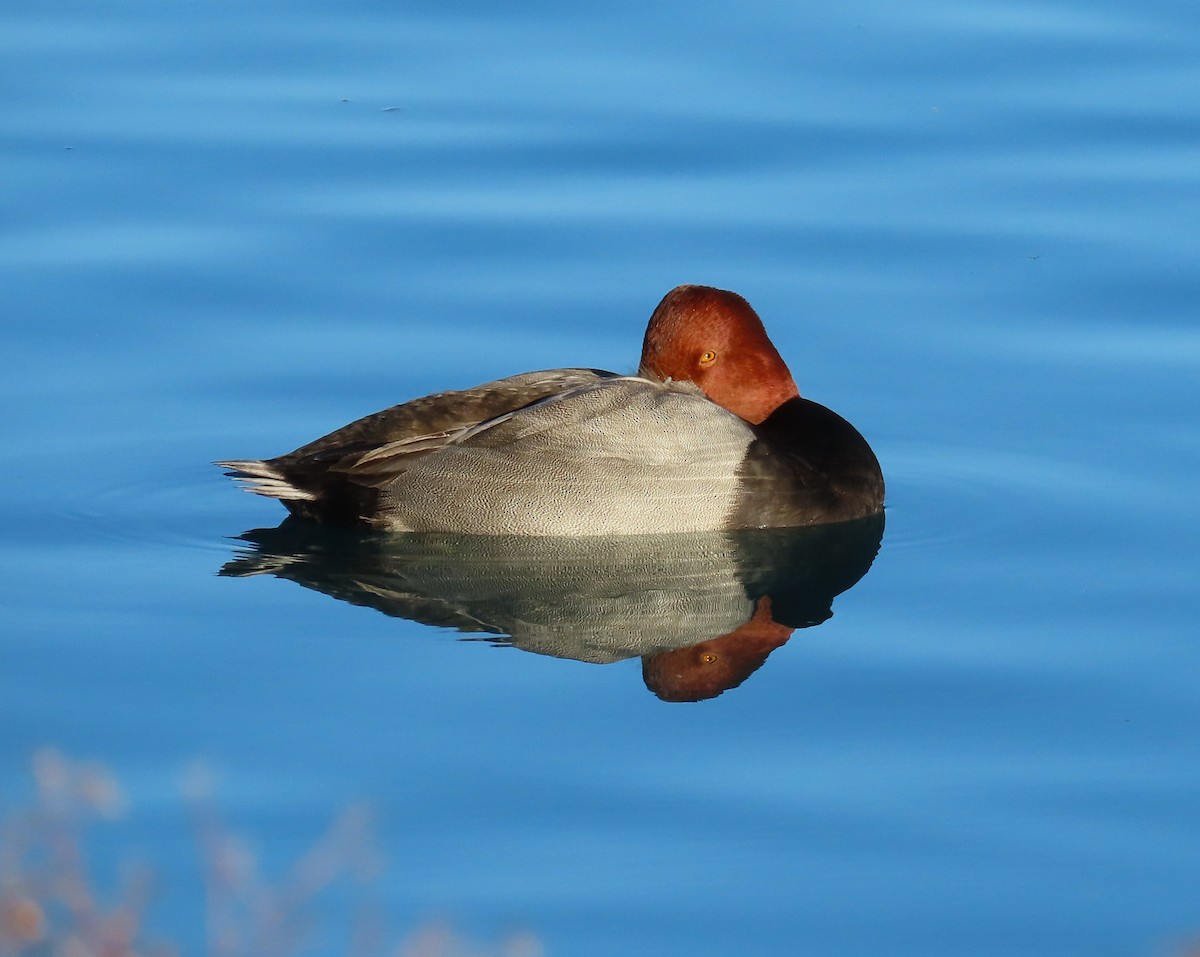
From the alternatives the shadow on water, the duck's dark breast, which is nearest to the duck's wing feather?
the shadow on water

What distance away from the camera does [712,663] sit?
6.36 m

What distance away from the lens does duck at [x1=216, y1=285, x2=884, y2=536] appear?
7539 millimetres

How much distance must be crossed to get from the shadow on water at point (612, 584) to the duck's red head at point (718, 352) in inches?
24.1

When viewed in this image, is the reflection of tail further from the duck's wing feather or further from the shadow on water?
the shadow on water

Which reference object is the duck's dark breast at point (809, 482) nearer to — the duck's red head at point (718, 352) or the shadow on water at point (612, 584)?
the shadow on water at point (612, 584)

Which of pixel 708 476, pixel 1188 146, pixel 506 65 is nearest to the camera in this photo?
pixel 708 476

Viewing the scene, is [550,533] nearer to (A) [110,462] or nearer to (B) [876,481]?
(B) [876,481]

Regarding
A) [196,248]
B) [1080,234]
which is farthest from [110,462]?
[1080,234]

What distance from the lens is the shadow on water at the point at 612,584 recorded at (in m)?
6.48

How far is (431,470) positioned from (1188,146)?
500 centimetres

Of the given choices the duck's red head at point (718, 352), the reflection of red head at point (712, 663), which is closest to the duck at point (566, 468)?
the duck's red head at point (718, 352)

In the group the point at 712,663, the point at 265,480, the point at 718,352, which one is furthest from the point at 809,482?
the point at 265,480

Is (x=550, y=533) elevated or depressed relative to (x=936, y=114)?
depressed

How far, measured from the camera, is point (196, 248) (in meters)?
9.66
